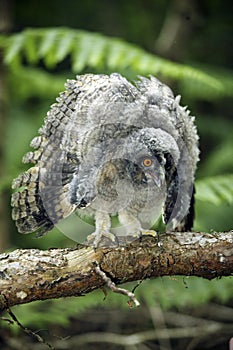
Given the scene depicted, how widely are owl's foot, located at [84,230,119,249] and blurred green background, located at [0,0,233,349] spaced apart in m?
0.50

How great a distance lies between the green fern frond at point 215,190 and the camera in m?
3.05

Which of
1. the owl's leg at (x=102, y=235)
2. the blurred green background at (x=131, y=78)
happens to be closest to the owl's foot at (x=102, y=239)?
the owl's leg at (x=102, y=235)

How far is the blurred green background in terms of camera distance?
340 centimetres

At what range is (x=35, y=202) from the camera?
8.25 feet

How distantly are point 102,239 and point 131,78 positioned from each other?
197 cm

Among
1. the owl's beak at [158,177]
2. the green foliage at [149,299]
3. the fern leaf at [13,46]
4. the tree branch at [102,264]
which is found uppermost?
the fern leaf at [13,46]

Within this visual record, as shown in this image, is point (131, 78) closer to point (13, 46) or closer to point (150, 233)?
point (13, 46)

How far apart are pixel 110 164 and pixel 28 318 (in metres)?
1.40

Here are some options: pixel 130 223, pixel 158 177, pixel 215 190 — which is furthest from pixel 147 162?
pixel 215 190

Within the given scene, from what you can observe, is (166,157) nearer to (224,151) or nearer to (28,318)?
(28,318)

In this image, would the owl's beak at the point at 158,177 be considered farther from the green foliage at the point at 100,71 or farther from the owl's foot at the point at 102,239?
the green foliage at the point at 100,71

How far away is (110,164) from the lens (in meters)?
2.37

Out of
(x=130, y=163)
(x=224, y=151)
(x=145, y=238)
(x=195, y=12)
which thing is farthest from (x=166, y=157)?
(x=195, y=12)

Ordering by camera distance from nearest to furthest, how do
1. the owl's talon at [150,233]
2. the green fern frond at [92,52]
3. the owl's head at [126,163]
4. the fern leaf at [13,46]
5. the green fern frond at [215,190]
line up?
the owl's head at [126,163], the owl's talon at [150,233], the green fern frond at [215,190], the green fern frond at [92,52], the fern leaf at [13,46]
